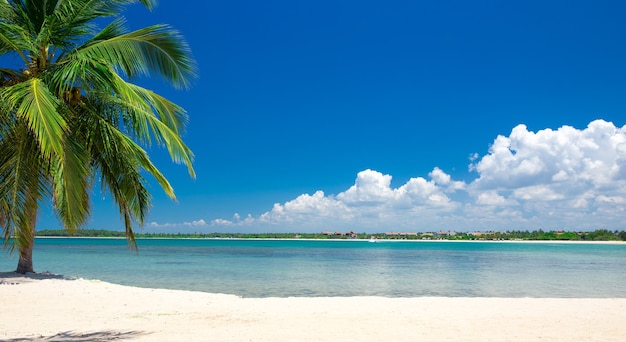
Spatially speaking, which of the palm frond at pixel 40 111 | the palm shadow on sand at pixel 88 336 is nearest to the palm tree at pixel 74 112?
the palm frond at pixel 40 111

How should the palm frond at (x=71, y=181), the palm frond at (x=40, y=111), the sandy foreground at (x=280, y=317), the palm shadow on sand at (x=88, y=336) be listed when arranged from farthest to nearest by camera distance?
the sandy foreground at (x=280, y=317), the palm shadow on sand at (x=88, y=336), the palm frond at (x=71, y=181), the palm frond at (x=40, y=111)

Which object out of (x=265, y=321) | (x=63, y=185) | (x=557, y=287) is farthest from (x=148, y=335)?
(x=557, y=287)

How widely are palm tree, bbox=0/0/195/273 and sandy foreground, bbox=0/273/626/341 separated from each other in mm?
2324

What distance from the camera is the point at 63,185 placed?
6992 mm

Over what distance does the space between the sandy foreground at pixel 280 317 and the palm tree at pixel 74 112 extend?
7.63 ft

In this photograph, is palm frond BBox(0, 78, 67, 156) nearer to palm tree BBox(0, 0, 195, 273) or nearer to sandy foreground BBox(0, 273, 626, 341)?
palm tree BBox(0, 0, 195, 273)

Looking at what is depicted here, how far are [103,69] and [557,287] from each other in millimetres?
21228

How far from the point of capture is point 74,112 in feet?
25.9

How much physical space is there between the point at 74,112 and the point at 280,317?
634cm

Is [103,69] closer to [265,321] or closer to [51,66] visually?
[51,66]

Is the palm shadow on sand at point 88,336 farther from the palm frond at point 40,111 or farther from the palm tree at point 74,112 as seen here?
the palm frond at point 40,111

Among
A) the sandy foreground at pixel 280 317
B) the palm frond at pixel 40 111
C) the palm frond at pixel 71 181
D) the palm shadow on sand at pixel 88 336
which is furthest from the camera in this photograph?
the sandy foreground at pixel 280 317

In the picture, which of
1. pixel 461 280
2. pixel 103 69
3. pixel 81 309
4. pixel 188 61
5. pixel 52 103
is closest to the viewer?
pixel 52 103

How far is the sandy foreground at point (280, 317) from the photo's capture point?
29.5 ft
